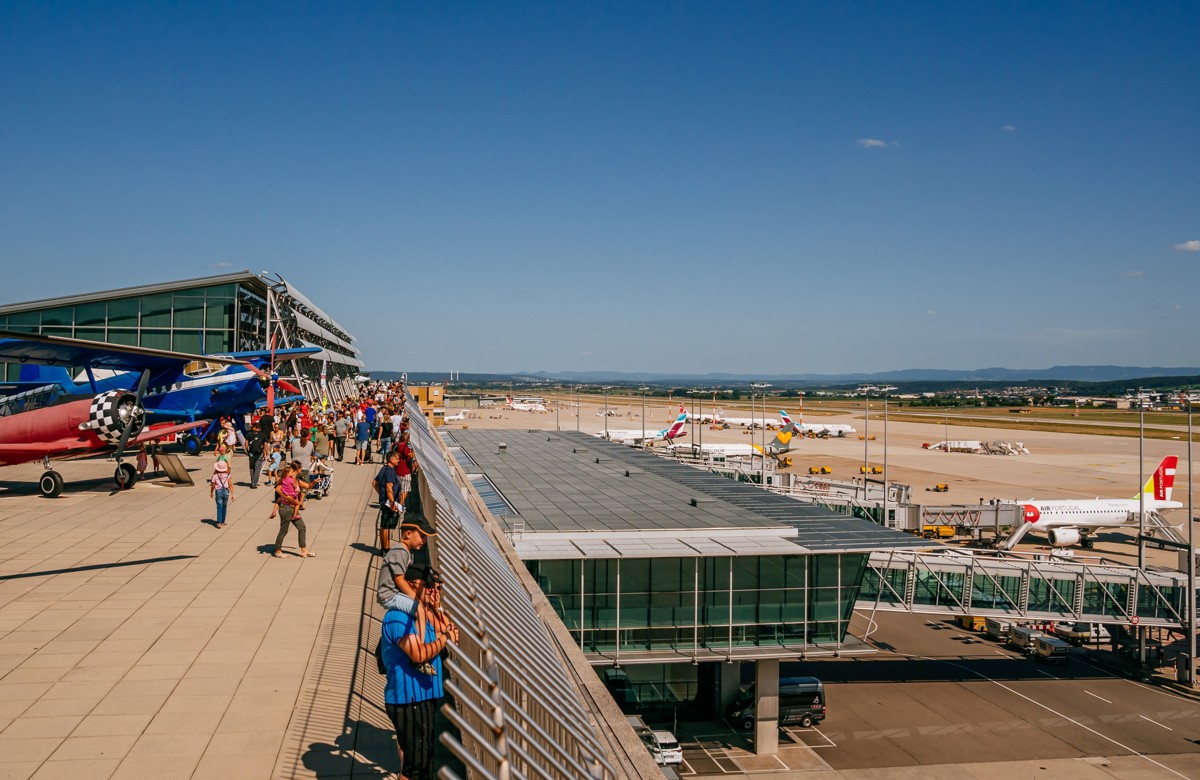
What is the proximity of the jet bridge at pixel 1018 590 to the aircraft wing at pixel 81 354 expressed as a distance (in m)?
23.3

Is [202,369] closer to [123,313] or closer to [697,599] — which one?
[123,313]

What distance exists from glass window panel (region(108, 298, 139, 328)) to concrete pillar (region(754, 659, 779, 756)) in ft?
118

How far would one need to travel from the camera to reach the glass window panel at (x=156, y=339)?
136 feet

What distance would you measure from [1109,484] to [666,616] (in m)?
72.9

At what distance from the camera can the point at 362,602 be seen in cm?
1274

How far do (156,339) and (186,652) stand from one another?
120 ft

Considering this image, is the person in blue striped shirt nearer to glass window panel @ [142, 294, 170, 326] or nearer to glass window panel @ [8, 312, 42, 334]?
glass window panel @ [142, 294, 170, 326]

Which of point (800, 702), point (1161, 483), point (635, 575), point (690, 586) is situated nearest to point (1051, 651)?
point (800, 702)

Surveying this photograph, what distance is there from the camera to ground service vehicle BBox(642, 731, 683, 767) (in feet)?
67.6

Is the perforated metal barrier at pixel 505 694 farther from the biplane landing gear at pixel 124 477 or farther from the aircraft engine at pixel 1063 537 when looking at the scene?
the aircraft engine at pixel 1063 537

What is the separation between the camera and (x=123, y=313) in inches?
1639

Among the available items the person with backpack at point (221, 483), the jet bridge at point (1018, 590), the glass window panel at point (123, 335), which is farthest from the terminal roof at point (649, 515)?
the glass window panel at point (123, 335)

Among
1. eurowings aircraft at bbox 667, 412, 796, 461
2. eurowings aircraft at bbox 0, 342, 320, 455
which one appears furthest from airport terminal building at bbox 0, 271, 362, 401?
eurowings aircraft at bbox 667, 412, 796, 461

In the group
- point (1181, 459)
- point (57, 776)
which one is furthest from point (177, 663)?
point (1181, 459)
